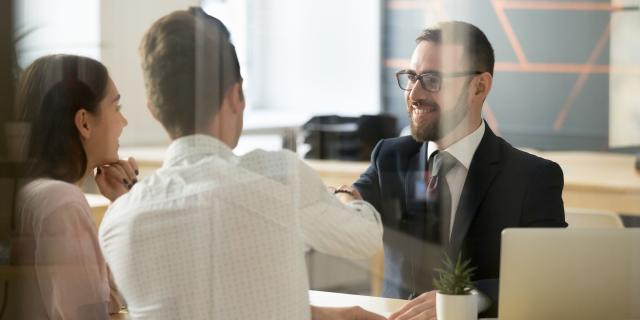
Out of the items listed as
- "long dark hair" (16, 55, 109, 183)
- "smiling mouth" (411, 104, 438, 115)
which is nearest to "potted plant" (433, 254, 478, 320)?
"smiling mouth" (411, 104, 438, 115)

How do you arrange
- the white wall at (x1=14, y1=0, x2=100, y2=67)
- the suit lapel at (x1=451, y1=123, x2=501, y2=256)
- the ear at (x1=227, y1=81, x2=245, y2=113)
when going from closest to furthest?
the ear at (x1=227, y1=81, x2=245, y2=113)
the suit lapel at (x1=451, y1=123, x2=501, y2=256)
the white wall at (x1=14, y1=0, x2=100, y2=67)

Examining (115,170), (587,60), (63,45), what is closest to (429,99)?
(587,60)

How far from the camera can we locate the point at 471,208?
2193 mm

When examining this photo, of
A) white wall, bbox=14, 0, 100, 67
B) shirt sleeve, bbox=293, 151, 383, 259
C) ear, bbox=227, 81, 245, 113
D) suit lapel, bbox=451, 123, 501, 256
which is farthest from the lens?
white wall, bbox=14, 0, 100, 67

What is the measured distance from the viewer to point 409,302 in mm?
2188

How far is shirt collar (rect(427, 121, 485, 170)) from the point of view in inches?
84.8

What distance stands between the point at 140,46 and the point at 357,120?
0.47 m

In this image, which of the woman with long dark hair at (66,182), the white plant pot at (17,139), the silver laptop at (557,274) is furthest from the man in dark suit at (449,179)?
the white plant pot at (17,139)

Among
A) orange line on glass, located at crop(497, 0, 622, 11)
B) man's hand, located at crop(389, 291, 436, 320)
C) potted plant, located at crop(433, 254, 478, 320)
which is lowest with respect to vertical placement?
man's hand, located at crop(389, 291, 436, 320)

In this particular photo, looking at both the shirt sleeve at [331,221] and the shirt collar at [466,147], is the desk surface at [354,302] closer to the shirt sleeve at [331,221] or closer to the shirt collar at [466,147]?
the shirt sleeve at [331,221]

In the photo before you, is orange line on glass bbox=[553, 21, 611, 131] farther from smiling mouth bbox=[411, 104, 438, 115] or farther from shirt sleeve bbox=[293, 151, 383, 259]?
shirt sleeve bbox=[293, 151, 383, 259]

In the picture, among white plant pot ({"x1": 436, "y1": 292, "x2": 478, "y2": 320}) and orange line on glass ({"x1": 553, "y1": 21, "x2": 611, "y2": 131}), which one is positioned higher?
orange line on glass ({"x1": 553, "y1": 21, "x2": 611, "y2": 131})

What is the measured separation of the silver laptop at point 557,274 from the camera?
2.05 m

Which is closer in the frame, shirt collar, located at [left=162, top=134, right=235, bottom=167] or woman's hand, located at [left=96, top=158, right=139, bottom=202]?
shirt collar, located at [left=162, top=134, right=235, bottom=167]
